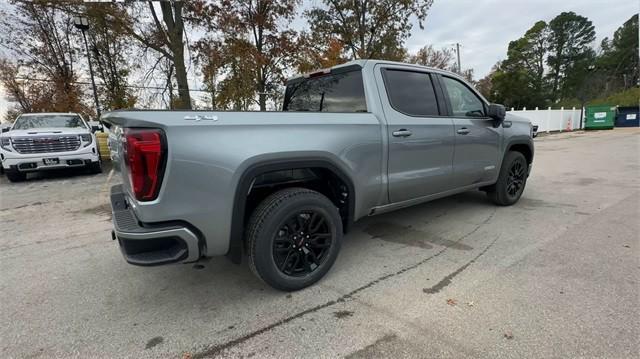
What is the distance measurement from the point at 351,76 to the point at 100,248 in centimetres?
339

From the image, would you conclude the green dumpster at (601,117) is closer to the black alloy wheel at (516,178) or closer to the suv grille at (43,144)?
the black alloy wheel at (516,178)

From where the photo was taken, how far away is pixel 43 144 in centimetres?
753

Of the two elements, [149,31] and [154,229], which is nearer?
[154,229]

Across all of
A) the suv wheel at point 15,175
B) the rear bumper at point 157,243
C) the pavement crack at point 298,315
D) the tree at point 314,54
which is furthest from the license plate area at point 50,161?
the tree at point 314,54

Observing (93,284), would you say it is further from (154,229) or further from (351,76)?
(351,76)

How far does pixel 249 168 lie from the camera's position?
2205 mm

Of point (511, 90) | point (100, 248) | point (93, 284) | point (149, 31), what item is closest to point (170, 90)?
point (149, 31)

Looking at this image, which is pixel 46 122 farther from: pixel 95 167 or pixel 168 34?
pixel 168 34

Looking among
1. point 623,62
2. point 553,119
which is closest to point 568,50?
point 623,62

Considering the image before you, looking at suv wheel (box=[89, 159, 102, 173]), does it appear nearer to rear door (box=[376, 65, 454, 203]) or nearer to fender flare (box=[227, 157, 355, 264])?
fender flare (box=[227, 157, 355, 264])

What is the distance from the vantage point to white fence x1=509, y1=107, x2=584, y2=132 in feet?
78.3

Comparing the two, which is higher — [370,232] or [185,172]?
[185,172]

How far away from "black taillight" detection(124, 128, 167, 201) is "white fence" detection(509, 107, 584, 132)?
26.1 metres

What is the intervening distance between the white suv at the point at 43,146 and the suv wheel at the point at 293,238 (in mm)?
7879
